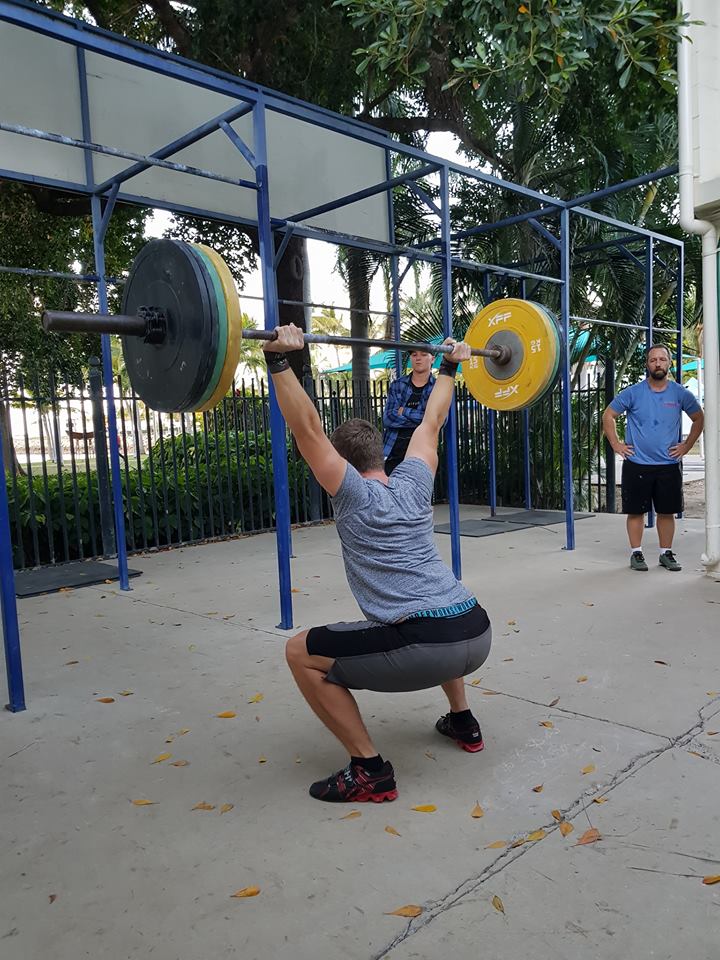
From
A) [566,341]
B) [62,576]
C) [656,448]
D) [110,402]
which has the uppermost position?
[566,341]

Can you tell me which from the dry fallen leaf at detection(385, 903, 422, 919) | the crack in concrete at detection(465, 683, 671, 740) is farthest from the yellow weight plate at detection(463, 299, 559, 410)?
the dry fallen leaf at detection(385, 903, 422, 919)

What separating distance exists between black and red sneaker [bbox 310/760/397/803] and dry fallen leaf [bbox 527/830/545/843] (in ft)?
1.48

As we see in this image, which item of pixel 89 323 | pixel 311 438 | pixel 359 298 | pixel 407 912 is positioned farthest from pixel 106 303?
pixel 359 298

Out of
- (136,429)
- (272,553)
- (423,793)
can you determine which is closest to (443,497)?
(272,553)

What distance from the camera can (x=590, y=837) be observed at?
2146mm

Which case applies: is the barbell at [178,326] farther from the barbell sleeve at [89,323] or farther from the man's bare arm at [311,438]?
the man's bare arm at [311,438]

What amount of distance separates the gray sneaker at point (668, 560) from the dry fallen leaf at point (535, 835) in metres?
3.92

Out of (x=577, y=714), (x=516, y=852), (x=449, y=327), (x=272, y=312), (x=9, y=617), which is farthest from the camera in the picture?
(x=449, y=327)

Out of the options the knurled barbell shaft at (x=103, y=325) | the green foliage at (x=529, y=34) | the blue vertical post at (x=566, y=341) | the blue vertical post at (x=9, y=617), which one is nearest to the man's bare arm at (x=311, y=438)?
the knurled barbell shaft at (x=103, y=325)

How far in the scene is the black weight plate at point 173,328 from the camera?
2582 mm

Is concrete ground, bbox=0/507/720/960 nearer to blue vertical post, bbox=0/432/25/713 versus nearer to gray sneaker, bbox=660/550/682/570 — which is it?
blue vertical post, bbox=0/432/25/713

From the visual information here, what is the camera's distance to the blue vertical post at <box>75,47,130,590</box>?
5.43 metres

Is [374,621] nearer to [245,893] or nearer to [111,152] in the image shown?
[245,893]

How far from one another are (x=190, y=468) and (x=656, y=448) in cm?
472
